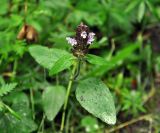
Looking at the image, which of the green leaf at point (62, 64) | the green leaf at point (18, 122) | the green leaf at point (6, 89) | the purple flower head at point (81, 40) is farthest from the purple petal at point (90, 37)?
the green leaf at point (18, 122)

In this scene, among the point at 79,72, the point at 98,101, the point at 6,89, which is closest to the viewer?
the point at 98,101

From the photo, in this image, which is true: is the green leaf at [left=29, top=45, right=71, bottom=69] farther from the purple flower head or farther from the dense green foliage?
the purple flower head

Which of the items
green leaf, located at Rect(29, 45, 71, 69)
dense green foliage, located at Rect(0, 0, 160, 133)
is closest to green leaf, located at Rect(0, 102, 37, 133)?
dense green foliage, located at Rect(0, 0, 160, 133)

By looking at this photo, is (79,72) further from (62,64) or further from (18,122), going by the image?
(18,122)

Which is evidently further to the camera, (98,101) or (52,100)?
(52,100)

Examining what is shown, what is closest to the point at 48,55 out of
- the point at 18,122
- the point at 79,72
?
the point at 79,72

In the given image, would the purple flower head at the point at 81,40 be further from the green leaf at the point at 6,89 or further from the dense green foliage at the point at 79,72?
the green leaf at the point at 6,89
